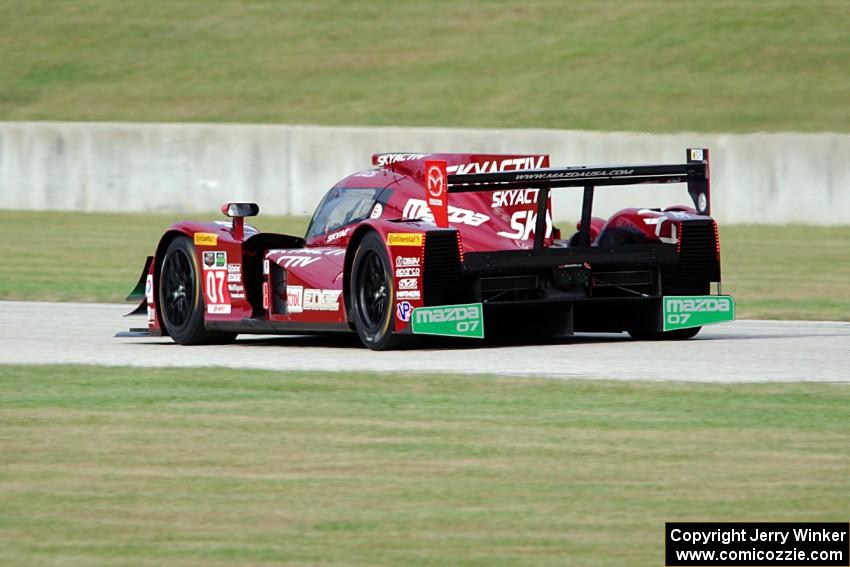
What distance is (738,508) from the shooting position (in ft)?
19.5

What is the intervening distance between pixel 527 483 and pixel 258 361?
462 centimetres

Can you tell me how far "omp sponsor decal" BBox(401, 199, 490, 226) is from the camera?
38.1 ft

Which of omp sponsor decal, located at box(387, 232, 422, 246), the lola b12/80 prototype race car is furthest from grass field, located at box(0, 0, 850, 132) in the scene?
omp sponsor decal, located at box(387, 232, 422, 246)

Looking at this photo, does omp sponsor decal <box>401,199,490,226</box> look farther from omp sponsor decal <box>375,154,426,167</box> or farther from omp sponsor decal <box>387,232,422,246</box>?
omp sponsor decal <box>387,232,422,246</box>

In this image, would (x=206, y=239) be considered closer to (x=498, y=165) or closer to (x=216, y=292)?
(x=216, y=292)

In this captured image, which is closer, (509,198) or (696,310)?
(696,310)

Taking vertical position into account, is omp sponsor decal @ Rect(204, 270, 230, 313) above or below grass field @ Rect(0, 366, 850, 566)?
above

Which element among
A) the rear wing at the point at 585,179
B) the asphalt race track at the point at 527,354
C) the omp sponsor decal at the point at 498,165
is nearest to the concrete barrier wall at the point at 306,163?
the asphalt race track at the point at 527,354

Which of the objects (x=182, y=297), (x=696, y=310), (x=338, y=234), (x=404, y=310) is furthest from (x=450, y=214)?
(x=182, y=297)

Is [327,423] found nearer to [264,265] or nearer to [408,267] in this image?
[408,267]

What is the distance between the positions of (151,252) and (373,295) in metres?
10.9

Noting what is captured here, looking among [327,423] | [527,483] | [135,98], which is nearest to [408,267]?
[327,423]

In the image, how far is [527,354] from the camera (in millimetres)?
10875

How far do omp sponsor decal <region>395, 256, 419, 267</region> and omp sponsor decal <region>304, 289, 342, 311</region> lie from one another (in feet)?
2.68
